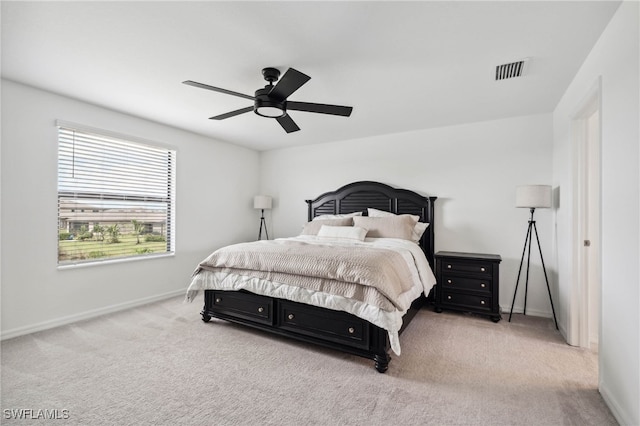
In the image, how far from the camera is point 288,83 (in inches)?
86.2

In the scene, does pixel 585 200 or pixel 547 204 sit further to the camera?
pixel 547 204

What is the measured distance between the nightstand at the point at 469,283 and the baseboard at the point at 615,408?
1421 millimetres

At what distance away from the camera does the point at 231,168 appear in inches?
204

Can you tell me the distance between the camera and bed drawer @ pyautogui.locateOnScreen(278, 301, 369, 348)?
238 centimetres

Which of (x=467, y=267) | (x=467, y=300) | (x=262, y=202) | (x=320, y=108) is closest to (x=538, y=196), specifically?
(x=467, y=267)

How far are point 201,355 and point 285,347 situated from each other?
2.32 feet

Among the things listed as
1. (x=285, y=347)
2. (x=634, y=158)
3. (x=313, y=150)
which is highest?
(x=313, y=150)

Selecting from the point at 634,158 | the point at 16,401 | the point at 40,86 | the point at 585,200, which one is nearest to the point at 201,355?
the point at 16,401

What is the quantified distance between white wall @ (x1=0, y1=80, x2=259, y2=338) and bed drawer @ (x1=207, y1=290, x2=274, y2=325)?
0.60 metres

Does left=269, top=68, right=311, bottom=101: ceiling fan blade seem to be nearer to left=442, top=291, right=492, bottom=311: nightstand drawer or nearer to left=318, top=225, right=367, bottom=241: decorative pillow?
left=318, top=225, right=367, bottom=241: decorative pillow

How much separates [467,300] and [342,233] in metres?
1.68

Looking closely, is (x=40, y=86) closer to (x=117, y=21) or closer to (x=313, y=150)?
(x=117, y=21)

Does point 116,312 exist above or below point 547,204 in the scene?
below

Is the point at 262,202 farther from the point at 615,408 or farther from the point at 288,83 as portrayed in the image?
the point at 615,408
